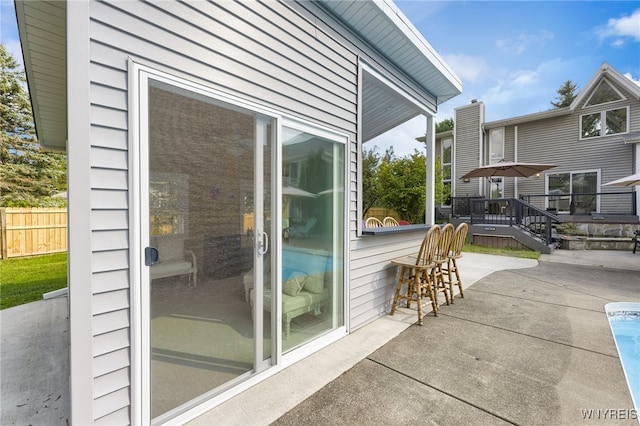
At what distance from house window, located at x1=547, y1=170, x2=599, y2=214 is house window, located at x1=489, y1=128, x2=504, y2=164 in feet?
7.22

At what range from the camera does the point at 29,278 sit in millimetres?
5578

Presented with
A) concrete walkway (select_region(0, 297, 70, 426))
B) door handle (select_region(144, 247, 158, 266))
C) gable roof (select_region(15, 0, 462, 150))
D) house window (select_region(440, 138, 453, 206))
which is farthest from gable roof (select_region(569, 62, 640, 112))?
concrete walkway (select_region(0, 297, 70, 426))

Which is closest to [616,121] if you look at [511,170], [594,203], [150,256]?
[594,203]

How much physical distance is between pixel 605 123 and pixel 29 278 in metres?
18.2

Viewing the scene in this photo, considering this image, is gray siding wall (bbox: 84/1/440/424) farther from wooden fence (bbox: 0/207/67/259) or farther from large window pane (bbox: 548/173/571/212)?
large window pane (bbox: 548/173/571/212)

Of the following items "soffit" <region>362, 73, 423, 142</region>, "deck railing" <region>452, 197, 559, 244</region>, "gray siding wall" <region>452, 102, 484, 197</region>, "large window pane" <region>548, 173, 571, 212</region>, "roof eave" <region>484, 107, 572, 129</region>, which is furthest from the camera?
"gray siding wall" <region>452, 102, 484, 197</region>

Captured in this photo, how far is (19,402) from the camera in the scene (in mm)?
2027

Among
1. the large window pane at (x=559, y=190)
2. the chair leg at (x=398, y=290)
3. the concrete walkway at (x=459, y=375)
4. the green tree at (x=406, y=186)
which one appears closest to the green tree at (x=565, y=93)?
the large window pane at (x=559, y=190)

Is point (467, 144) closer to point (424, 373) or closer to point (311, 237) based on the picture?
point (311, 237)

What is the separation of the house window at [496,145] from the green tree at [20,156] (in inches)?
743

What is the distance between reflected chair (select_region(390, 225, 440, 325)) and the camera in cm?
333

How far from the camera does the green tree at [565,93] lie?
80.8ft

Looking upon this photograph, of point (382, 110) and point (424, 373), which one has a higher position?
point (382, 110)

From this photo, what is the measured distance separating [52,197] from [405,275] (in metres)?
14.2
